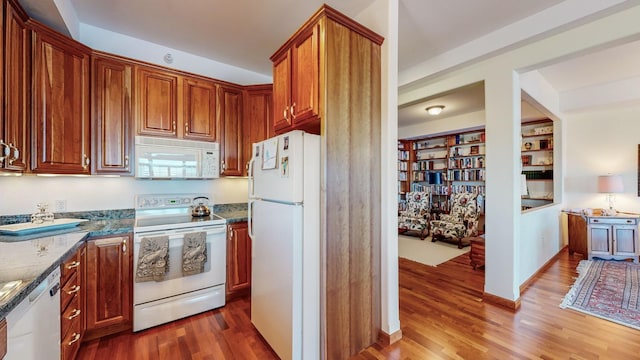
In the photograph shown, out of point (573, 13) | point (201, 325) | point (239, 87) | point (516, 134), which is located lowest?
point (201, 325)

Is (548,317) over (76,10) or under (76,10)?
under

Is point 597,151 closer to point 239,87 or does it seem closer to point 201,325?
point 239,87

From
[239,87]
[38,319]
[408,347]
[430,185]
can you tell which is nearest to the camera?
[38,319]

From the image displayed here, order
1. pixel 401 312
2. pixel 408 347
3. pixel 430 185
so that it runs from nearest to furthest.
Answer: pixel 408 347 < pixel 401 312 < pixel 430 185

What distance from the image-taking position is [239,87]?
3.00 m

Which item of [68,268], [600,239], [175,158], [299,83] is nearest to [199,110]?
[175,158]

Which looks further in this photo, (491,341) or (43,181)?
(43,181)

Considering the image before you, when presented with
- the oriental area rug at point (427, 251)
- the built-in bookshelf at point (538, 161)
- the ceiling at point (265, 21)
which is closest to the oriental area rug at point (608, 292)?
the built-in bookshelf at point (538, 161)

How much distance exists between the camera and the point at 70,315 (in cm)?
163

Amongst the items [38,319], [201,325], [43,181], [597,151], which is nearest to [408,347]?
[201,325]

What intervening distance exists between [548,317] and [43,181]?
4704 mm

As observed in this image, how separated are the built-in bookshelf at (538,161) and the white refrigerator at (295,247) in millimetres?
4792

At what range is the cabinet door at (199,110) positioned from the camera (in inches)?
105

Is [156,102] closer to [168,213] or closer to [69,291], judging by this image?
[168,213]
